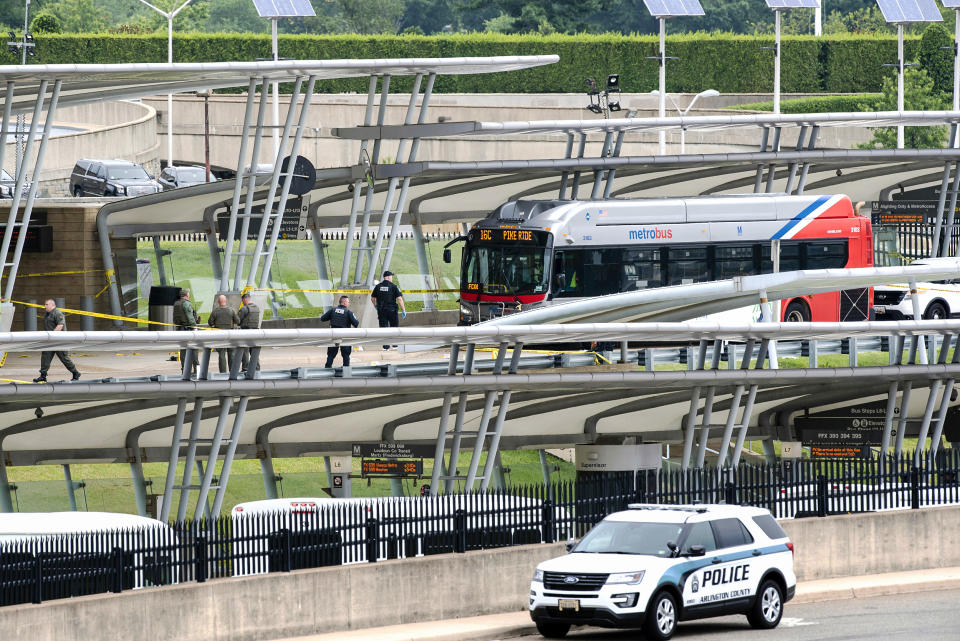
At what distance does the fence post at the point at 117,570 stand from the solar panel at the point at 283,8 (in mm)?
24508

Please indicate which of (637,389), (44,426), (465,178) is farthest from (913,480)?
(465,178)

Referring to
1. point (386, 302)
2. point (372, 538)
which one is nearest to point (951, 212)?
point (386, 302)

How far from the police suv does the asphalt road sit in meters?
0.35

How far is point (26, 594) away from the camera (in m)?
18.0

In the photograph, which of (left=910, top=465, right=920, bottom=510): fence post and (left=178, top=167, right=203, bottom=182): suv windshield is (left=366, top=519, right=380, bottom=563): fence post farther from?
(left=178, top=167, right=203, bottom=182): suv windshield

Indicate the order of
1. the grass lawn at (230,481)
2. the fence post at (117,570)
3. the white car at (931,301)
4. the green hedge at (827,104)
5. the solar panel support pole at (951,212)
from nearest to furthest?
the fence post at (117,570), the grass lawn at (230,481), the white car at (931,301), the solar panel support pole at (951,212), the green hedge at (827,104)

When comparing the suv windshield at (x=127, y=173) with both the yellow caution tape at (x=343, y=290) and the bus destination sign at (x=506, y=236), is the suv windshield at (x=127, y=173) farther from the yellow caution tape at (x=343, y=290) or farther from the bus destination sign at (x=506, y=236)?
the bus destination sign at (x=506, y=236)

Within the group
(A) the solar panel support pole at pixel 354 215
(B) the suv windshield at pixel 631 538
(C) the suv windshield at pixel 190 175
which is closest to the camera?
(B) the suv windshield at pixel 631 538

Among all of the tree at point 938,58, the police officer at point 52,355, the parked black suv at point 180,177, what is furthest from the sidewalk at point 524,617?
the tree at point 938,58

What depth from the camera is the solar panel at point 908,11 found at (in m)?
48.9

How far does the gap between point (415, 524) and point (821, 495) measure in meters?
6.54

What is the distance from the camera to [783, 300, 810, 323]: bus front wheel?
36.7 meters

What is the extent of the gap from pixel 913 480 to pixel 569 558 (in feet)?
24.0

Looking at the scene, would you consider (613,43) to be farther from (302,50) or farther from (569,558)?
(569,558)
